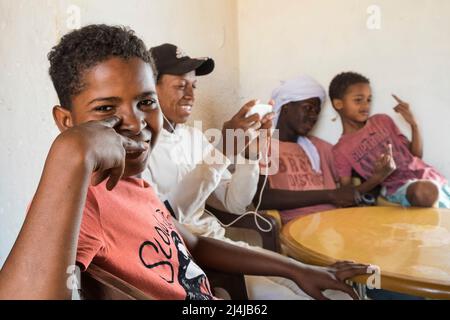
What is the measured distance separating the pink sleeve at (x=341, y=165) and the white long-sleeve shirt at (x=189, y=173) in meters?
0.61

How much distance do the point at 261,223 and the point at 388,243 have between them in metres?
0.44

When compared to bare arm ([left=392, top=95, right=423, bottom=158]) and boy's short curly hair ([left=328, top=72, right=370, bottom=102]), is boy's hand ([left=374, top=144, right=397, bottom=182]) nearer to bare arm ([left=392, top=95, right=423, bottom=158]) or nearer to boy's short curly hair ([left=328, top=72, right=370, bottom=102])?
bare arm ([left=392, top=95, right=423, bottom=158])

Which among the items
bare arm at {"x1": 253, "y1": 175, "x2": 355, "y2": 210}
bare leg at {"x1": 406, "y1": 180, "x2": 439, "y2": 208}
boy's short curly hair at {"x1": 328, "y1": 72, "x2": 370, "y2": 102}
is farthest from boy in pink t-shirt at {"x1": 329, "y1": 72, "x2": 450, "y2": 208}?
bare arm at {"x1": 253, "y1": 175, "x2": 355, "y2": 210}

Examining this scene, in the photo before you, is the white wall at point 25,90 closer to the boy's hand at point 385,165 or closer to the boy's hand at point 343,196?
the boy's hand at point 343,196

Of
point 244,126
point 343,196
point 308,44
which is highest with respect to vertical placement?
point 308,44

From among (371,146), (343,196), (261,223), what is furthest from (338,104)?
(261,223)

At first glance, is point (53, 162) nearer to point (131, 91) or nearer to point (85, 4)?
point (131, 91)

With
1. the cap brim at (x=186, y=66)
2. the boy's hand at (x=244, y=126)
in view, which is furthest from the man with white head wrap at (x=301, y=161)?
the cap brim at (x=186, y=66)

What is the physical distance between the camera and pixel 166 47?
957mm

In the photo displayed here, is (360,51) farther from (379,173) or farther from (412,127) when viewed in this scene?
(379,173)

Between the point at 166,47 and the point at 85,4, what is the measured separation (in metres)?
0.24

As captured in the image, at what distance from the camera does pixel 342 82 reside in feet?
5.51

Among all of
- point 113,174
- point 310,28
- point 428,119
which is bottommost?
point 428,119
